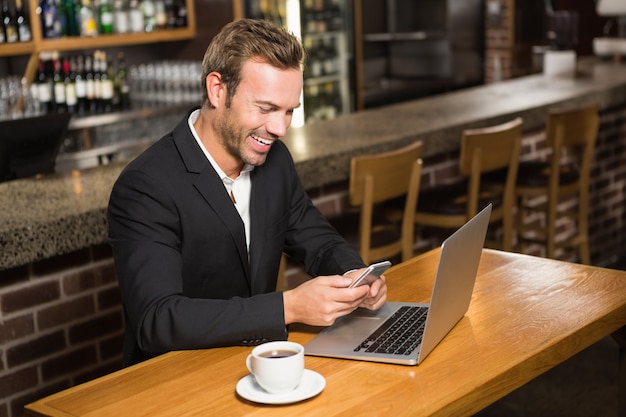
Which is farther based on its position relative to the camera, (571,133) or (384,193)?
(571,133)

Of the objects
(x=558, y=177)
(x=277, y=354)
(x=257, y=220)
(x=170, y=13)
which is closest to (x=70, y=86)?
(x=170, y=13)

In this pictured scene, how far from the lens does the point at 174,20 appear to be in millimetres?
5918

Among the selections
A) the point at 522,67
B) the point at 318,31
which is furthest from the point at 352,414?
the point at 522,67

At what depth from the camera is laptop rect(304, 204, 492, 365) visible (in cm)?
169

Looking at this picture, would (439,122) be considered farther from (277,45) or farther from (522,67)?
(522,67)

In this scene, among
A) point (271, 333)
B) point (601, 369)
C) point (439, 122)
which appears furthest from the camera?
point (439, 122)

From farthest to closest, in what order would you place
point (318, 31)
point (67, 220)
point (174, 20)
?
point (318, 31) → point (174, 20) → point (67, 220)

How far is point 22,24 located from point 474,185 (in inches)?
111

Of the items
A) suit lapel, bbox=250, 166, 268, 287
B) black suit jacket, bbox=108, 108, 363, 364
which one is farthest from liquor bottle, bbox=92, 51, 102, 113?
suit lapel, bbox=250, 166, 268, 287

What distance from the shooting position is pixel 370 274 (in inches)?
73.9

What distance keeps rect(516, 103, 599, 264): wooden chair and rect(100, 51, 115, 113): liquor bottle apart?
2.50 metres

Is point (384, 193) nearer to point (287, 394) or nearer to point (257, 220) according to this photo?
point (257, 220)

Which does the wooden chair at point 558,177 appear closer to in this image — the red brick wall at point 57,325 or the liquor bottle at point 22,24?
the red brick wall at point 57,325

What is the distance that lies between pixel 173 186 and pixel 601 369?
7.38 feet
